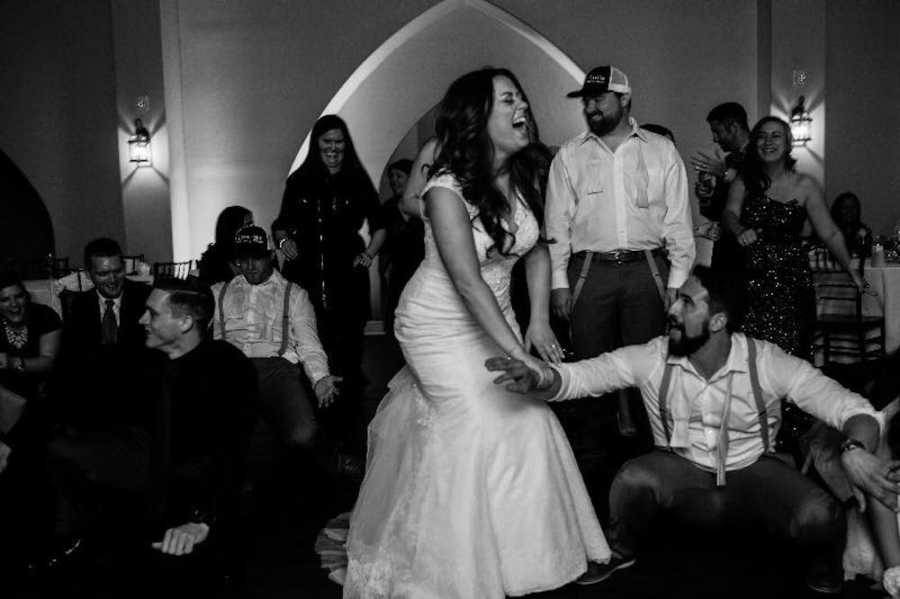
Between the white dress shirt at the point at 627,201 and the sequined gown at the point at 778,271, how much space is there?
0.44 m

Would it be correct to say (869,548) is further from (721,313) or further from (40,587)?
(40,587)

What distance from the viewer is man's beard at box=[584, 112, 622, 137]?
12.6ft

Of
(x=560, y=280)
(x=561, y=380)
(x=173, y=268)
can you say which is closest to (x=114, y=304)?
(x=560, y=280)

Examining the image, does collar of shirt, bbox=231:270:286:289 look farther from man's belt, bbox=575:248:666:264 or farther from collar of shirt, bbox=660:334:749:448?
collar of shirt, bbox=660:334:749:448

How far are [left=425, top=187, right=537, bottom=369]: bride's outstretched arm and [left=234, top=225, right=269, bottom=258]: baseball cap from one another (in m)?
1.59

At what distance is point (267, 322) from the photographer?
4.09 metres

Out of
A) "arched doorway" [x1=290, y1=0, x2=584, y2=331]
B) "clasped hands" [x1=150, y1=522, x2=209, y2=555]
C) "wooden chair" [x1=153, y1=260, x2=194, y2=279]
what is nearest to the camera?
"clasped hands" [x1=150, y1=522, x2=209, y2=555]

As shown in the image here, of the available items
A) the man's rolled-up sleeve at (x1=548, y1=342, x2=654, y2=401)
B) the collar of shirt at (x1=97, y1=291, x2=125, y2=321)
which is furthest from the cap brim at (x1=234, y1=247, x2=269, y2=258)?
the man's rolled-up sleeve at (x1=548, y1=342, x2=654, y2=401)

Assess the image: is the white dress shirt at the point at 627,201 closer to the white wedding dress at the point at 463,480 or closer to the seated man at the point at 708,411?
the seated man at the point at 708,411

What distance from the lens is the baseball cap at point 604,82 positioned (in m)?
3.71

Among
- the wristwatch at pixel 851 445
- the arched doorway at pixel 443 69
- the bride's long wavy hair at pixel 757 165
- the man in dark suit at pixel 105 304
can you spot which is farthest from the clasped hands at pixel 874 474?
the arched doorway at pixel 443 69

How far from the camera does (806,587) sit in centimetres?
281

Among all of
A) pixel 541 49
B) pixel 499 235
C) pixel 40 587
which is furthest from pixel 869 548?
pixel 541 49

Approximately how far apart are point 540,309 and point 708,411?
0.61 metres
